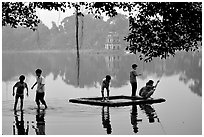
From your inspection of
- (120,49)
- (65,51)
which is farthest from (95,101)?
(65,51)

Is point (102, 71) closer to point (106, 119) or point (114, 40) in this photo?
point (106, 119)

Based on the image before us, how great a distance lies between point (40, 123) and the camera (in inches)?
505

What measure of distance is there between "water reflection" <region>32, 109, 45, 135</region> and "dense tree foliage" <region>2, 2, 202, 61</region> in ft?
6.19

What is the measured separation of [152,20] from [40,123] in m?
3.17

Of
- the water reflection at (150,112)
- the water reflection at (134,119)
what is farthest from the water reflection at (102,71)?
the water reflection at (150,112)

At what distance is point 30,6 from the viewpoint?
11.5 m

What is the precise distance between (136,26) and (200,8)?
1422mm

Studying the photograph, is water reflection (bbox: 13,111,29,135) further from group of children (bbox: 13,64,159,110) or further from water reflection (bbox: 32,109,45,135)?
group of children (bbox: 13,64,159,110)

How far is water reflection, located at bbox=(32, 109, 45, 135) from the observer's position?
Answer: 11.7m

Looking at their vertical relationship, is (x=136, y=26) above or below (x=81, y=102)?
above

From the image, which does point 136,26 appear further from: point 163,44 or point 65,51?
point 65,51

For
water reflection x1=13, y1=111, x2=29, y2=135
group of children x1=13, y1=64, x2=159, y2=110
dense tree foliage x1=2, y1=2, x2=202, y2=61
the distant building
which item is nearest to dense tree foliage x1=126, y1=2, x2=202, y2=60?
dense tree foliage x1=2, y1=2, x2=202, y2=61

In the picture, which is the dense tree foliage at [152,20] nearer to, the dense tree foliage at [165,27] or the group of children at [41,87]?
the dense tree foliage at [165,27]

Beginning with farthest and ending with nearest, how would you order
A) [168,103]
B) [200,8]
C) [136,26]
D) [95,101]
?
[168,103] < [95,101] < [136,26] < [200,8]
